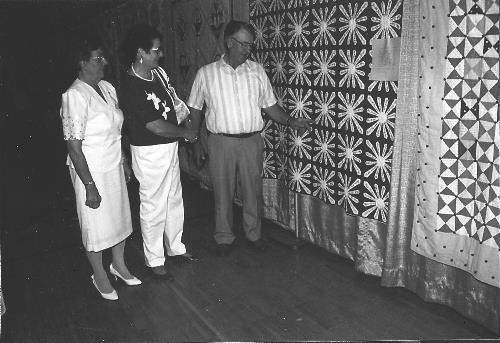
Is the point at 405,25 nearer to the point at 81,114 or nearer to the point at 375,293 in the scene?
the point at 375,293

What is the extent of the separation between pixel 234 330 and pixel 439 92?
155 centimetres

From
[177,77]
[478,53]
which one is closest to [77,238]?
[177,77]

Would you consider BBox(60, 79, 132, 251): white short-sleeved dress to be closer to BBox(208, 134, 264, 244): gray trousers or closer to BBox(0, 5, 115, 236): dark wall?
BBox(208, 134, 264, 244): gray trousers

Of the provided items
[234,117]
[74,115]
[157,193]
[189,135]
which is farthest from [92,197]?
[234,117]

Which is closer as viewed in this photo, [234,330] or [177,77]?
[234,330]

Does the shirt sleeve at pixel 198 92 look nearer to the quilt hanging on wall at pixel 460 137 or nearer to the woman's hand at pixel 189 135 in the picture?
the woman's hand at pixel 189 135

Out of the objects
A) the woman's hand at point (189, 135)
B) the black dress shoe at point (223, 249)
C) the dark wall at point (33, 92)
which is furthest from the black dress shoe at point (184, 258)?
the dark wall at point (33, 92)

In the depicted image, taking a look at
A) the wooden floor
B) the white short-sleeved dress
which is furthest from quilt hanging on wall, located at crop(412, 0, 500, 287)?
the white short-sleeved dress

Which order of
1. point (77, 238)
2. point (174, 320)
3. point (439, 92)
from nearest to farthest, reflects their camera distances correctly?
point (439, 92) → point (174, 320) → point (77, 238)

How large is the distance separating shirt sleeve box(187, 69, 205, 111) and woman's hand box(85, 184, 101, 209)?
1060 mm

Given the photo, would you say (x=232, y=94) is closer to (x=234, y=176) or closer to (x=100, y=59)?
(x=234, y=176)

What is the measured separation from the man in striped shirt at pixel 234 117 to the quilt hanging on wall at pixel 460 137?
3.04 feet

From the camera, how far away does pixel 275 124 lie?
3.44 m

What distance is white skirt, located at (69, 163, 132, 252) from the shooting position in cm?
242
